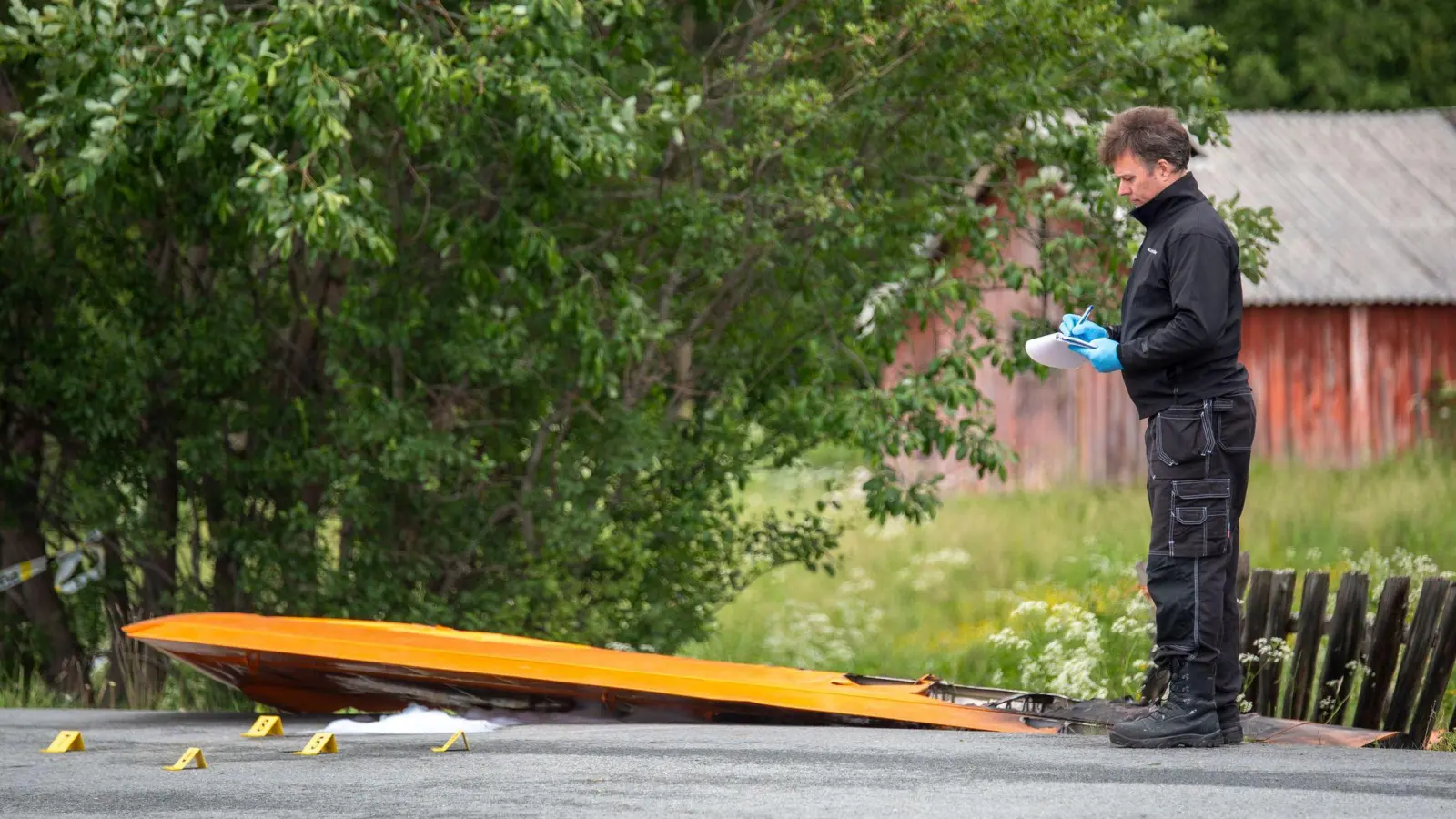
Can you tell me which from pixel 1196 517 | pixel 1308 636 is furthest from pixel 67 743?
pixel 1308 636

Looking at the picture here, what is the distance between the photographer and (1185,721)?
5.28 meters

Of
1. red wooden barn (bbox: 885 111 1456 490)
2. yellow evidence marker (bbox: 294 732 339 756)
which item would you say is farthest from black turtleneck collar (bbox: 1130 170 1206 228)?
red wooden barn (bbox: 885 111 1456 490)

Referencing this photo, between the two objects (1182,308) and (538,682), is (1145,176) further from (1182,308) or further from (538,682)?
(538,682)

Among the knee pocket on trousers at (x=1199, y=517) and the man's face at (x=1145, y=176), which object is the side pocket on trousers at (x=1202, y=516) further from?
the man's face at (x=1145, y=176)

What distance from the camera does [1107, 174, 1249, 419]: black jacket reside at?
525 cm

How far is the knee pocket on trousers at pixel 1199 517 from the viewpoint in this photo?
5258 mm

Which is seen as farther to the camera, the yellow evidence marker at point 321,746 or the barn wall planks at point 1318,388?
the barn wall planks at point 1318,388

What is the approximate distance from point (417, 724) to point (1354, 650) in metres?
3.64

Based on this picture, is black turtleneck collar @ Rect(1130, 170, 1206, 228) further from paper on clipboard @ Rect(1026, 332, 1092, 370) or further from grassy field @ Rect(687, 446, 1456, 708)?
grassy field @ Rect(687, 446, 1456, 708)

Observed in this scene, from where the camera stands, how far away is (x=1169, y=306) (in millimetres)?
5402

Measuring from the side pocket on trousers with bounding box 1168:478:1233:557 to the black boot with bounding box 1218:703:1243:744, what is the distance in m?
0.53

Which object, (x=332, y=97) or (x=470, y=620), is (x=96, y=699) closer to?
(x=470, y=620)

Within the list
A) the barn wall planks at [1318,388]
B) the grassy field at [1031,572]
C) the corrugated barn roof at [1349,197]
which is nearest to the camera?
the grassy field at [1031,572]

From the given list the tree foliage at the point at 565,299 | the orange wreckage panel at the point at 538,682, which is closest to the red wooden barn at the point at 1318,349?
the tree foliage at the point at 565,299
